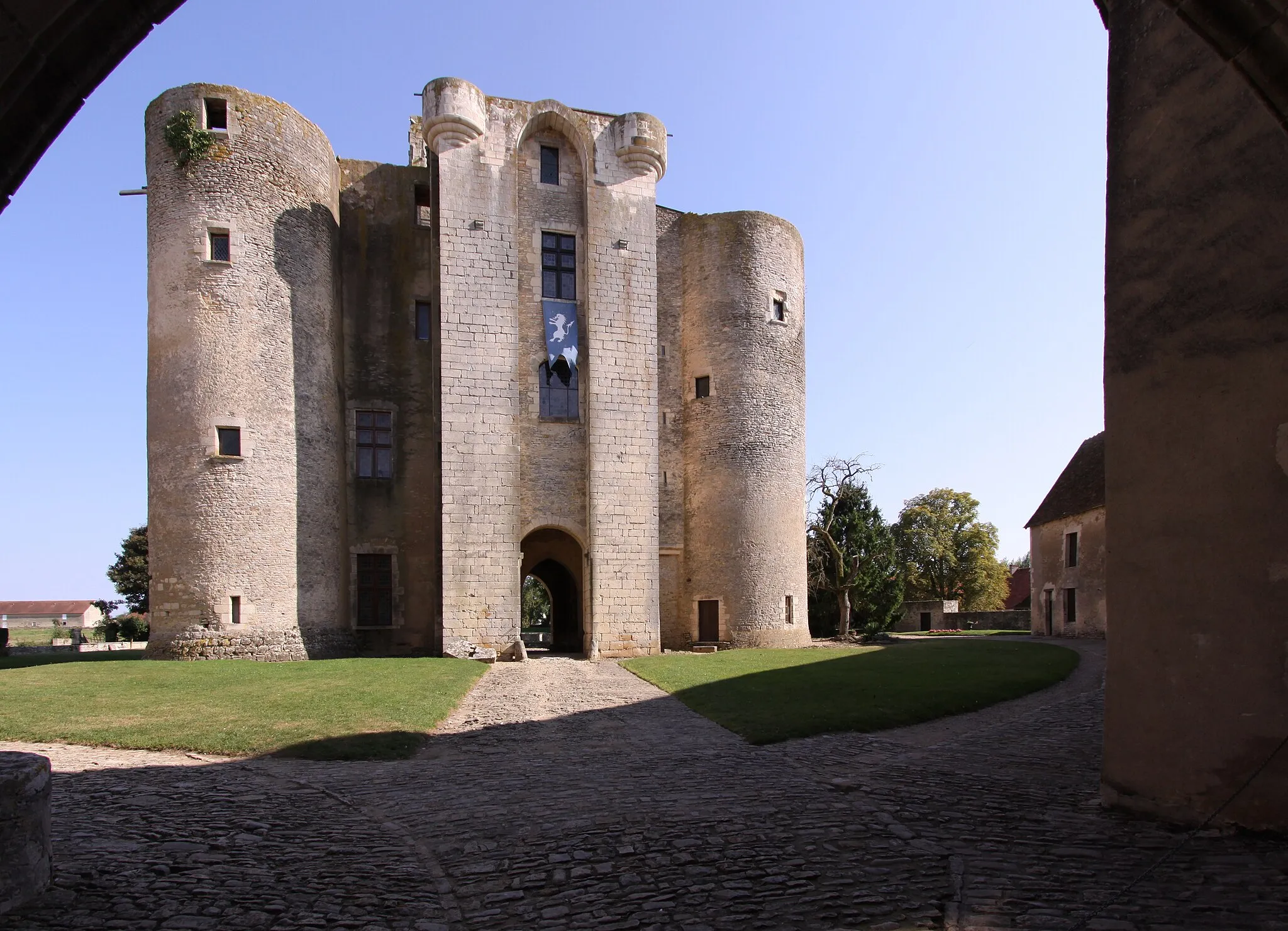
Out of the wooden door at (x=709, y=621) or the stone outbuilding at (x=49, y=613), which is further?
the stone outbuilding at (x=49, y=613)

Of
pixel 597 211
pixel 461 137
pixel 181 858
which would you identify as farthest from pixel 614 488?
pixel 181 858

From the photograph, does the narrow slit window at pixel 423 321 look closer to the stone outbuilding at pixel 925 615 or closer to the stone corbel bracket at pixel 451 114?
the stone corbel bracket at pixel 451 114

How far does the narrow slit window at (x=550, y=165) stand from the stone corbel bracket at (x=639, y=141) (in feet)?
5.81

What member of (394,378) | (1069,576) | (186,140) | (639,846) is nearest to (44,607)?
(394,378)

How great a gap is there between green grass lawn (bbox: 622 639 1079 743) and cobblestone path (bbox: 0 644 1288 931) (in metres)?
1.72

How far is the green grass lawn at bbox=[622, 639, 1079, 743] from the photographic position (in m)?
11.0

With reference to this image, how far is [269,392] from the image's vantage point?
2217 centimetres

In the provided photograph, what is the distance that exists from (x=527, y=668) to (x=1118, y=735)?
1539cm

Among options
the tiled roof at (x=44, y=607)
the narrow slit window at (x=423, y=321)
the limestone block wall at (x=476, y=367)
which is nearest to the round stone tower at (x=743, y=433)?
the limestone block wall at (x=476, y=367)

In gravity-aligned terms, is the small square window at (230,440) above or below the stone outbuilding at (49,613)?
above

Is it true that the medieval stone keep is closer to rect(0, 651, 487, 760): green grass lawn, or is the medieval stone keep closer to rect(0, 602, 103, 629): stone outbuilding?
rect(0, 651, 487, 760): green grass lawn

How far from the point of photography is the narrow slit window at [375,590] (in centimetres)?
2439

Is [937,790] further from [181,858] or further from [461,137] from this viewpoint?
[461,137]

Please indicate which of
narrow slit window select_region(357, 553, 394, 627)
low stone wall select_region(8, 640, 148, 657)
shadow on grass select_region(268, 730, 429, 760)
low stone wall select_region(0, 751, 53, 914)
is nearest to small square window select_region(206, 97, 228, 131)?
narrow slit window select_region(357, 553, 394, 627)
